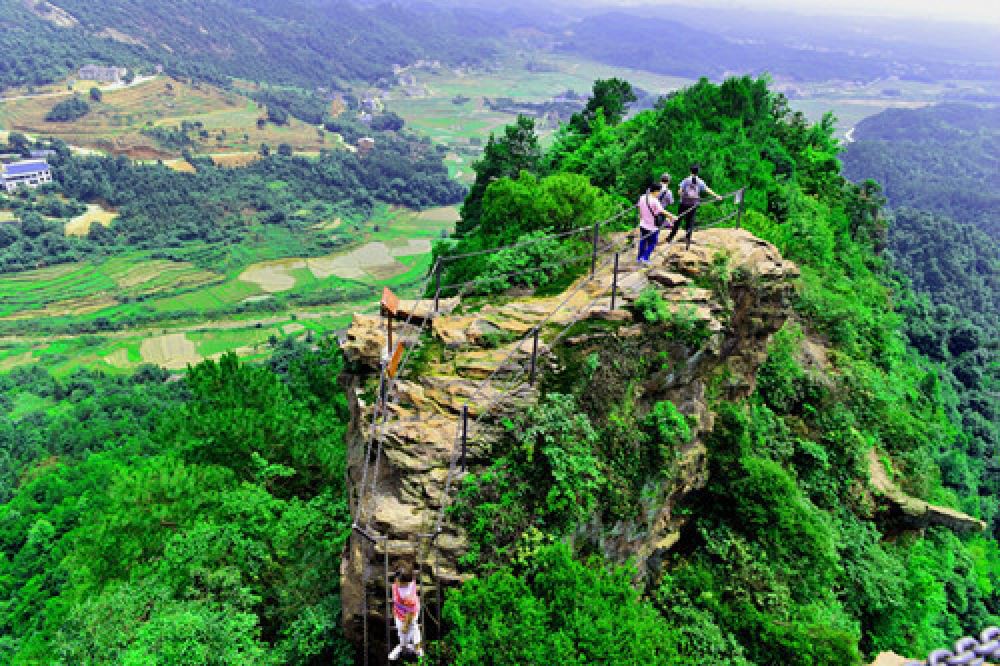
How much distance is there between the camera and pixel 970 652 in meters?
3.13

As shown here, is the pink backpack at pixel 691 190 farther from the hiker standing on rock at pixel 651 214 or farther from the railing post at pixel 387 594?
the railing post at pixel 387 594

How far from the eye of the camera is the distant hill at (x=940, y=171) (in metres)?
135

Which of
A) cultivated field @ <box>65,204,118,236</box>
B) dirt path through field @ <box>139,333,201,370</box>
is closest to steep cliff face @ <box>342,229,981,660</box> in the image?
dirt path through field @ <box>139,333,201,370</box>

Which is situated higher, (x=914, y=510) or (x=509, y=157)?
(x=509, y=157)

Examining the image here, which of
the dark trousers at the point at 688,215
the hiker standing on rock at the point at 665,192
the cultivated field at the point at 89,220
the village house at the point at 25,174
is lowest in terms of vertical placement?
the cultivated field at the point at 89,220

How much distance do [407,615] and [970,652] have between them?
21.4 ft

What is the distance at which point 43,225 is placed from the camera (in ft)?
350

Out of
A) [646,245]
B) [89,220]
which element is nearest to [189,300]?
[89,220]

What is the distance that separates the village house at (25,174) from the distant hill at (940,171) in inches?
7104

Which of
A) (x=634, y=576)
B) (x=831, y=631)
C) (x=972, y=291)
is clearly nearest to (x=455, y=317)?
(x=634, y=576)

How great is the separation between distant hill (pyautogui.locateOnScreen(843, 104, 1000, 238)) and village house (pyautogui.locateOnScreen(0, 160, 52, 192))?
180m

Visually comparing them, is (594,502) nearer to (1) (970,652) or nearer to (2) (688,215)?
(1) (970,652)

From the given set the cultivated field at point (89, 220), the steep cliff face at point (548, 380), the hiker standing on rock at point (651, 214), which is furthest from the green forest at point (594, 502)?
the cultivated field at point (89, 220)

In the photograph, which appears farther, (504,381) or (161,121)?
(161,121)
